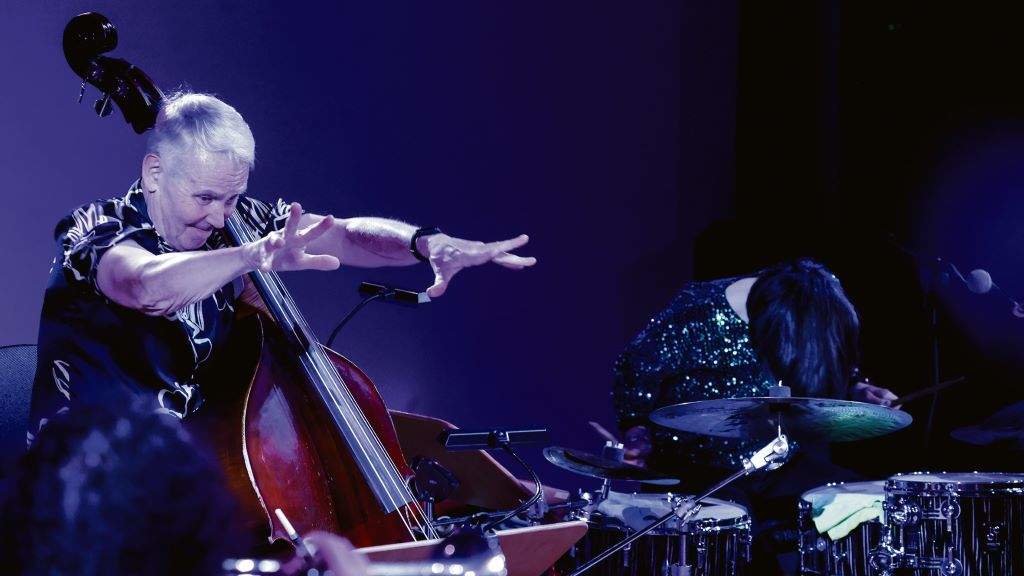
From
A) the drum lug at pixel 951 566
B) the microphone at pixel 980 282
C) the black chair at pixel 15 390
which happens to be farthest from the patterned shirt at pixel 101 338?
the microphone at pixel 980 282

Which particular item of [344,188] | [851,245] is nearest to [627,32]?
[851,245]

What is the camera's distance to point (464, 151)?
4129 millimetres

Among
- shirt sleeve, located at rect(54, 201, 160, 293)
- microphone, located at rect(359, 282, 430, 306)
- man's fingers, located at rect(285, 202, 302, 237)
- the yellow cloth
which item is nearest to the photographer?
man's fingers, located at rect(285, 202, 302, 237)

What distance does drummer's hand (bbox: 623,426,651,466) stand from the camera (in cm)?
352

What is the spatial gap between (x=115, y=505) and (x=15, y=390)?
1893 millimetres

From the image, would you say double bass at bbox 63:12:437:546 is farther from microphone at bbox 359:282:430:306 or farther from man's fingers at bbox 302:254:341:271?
man's fingers at bbox 302:254:341:271

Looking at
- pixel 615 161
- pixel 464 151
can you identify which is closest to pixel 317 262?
pixel 464 151

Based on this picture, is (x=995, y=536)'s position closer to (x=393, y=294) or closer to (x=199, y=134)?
(x=393, y=294)

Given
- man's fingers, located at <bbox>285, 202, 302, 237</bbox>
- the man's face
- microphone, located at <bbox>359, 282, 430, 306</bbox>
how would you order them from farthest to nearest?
microphone, located at <bbox>359, 282, 430, 306</bbox> → the man's face → man's fingers, located at <bbox>285, 202, 302, 237</bbox>

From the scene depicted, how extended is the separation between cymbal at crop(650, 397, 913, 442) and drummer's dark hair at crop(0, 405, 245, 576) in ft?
8.08

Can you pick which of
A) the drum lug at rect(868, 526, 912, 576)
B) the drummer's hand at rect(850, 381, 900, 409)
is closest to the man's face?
the drum lug at rect(868, 526, 912, 576)

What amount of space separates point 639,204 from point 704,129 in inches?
19.6

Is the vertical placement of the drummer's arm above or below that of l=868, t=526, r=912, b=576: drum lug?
above

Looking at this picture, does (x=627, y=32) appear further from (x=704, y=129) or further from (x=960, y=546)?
(x=960, y=546)
